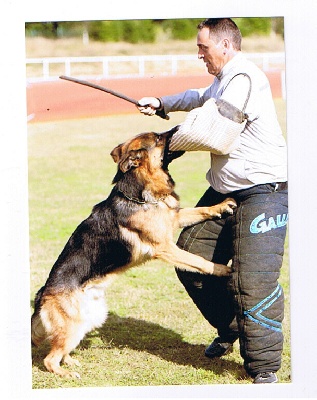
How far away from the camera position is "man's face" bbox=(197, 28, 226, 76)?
14.3 feet

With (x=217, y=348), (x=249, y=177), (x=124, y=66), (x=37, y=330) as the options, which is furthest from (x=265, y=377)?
(x=124, y=66)

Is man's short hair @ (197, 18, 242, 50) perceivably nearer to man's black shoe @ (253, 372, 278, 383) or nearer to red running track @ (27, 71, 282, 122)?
red running track @ (27, 71, 282, 122)

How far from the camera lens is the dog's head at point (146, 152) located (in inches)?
185

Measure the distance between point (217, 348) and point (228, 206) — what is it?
1154 millimetres

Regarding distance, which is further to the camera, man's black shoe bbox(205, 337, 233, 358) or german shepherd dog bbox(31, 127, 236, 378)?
man's black shoe bbox(205, 337, 233, 358)

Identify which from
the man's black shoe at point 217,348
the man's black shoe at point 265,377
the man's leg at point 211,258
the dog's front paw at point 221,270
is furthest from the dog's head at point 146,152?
the man's black shoe at point 265,377

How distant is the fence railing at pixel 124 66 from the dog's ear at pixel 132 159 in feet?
4.57

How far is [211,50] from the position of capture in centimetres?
438

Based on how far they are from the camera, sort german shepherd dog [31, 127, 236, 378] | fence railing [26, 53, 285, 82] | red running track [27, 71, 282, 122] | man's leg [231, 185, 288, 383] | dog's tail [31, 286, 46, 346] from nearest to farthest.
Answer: man's leg [231, 185, 288, 383], german shepherd dog [31, 127, 236, 378], dog's tail [31, 286, 46, 346], fence railing [26, 53, 285, 82], red running track [27, 71, 282, 122]

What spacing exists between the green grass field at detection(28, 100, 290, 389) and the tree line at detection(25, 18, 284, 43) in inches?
27.0

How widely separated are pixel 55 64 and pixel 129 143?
1.65m

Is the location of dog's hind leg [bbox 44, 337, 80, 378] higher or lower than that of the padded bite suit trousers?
lower

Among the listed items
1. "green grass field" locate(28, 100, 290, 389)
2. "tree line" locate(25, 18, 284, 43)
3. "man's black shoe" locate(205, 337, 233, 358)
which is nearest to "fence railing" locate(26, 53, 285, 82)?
"tree line" locate(25, 18, 284, 43)

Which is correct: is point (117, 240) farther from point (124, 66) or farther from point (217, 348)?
point (124, 66)
